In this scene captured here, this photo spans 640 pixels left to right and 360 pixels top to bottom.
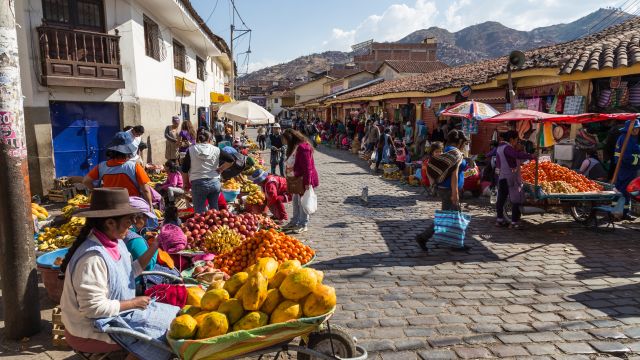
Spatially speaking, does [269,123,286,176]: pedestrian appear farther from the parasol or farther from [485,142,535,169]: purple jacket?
[485,142,535,169]: purple jacket

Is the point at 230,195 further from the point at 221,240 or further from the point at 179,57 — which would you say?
the point at 179,57

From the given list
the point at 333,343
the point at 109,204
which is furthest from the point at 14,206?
the point at 333,343

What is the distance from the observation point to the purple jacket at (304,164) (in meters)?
7.40

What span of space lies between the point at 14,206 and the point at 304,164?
14.4 feet

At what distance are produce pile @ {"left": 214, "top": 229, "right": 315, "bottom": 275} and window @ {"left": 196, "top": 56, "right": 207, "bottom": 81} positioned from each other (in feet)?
60.3

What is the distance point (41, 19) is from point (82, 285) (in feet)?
31.6

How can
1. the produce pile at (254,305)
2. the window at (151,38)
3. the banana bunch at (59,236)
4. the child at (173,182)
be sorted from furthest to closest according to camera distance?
the window at (151,38)
the child at (173,182)
the banana bunch at (59,236)
the produce pile at (254,305)

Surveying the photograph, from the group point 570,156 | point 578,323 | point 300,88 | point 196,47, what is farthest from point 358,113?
point 300,88

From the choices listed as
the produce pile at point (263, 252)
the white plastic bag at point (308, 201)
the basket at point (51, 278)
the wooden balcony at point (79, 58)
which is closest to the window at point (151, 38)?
the wooden balcony at point (79, 58)

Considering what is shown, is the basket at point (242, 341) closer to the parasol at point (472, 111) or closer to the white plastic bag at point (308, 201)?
the white plastic bag at point (308, 201)

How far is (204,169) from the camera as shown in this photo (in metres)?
6.87

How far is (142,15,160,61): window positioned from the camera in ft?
42.7

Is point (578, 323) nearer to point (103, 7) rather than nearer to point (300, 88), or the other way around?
point (103, 7)

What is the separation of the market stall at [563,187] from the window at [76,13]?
32.6 ft
